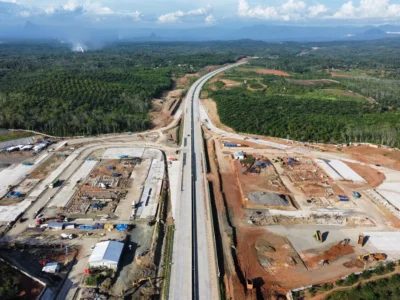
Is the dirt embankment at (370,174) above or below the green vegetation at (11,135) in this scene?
below

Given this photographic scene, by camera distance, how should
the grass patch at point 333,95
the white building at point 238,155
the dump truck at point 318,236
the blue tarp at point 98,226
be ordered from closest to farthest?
the dump truck at point 318,236, the blue tarp at point 98,226, the white building at point 238,155, the grass patch at point 333,95

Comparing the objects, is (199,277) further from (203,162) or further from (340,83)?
(340,83)

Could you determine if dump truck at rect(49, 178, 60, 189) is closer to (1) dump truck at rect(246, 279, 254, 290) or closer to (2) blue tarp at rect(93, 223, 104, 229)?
(2) blue tarp at rect(93, 223, 104, 229)

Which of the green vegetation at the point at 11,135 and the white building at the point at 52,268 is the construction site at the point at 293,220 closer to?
the white building at the point at 52,268

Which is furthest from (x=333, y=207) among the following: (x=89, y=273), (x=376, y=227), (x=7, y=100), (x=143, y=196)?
(x=7, y=100)

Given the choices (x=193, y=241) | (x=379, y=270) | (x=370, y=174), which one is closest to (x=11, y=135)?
(x=193, y=241)

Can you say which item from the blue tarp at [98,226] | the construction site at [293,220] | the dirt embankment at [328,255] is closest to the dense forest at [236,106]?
the construction site at [293,220]

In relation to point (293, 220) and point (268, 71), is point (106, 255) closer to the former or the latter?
point (293, 220)

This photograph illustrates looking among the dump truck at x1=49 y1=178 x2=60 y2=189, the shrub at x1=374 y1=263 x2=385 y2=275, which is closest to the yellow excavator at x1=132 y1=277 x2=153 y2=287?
the shrub at x1=374 y1=263 x2=385 y2=275
